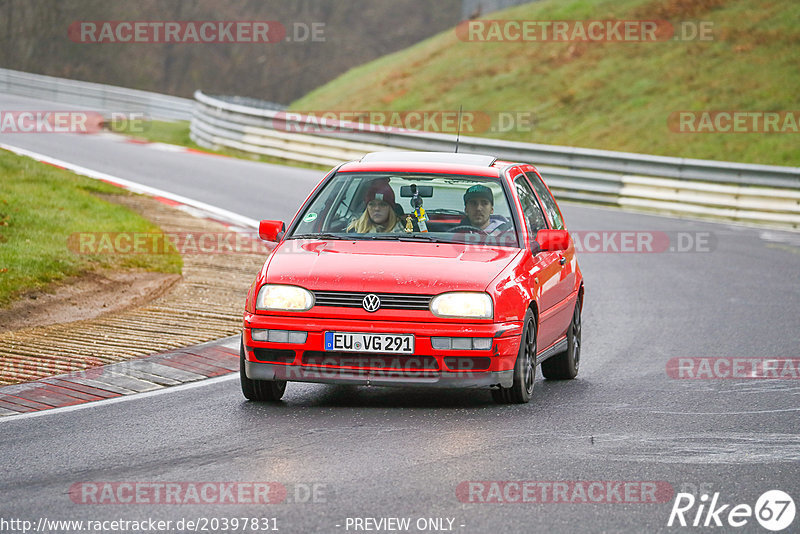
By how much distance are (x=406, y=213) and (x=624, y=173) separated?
52.3 feet

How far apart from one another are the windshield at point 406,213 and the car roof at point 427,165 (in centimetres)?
5

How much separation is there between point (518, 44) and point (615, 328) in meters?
27.1

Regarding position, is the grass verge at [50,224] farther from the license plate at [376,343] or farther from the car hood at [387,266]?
the license plate at [376,343]

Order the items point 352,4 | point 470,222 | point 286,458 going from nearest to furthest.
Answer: point 286,458, point 470,222, point 352,4

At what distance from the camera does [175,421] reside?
7613 mm

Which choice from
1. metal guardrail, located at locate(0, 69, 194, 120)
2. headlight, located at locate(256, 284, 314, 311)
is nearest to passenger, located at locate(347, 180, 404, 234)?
headlight, located at locate(256, 284, 314, 311)

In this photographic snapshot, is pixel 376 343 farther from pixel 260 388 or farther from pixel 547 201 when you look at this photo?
pixel 547 201

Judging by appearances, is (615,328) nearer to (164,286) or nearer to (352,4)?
(164,286)

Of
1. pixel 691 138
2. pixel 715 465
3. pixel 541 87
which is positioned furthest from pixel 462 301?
pixel 541 87

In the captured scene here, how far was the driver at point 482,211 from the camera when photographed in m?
8.69

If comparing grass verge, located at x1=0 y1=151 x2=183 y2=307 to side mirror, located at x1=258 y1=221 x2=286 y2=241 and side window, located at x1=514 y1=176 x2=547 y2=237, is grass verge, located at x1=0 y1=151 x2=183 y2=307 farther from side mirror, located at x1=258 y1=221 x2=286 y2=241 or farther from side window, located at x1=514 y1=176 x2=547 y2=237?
side window, located at x1=514 y1=176 x2=547 y2=237

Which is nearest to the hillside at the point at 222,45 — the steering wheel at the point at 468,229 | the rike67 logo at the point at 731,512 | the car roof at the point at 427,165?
the car roof at the point at 427,165

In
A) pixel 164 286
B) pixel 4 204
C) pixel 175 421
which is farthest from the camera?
pixel 4 204

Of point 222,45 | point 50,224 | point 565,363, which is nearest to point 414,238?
point 565,363
